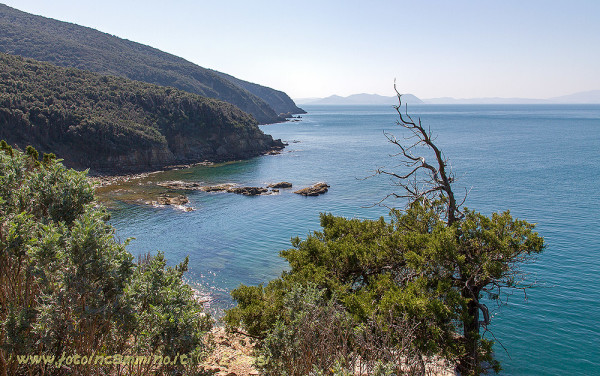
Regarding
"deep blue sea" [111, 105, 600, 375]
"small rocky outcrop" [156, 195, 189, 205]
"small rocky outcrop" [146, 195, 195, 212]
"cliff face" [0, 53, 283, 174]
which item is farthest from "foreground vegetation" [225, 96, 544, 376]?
"cliff face" [0, 53, 283, 174]

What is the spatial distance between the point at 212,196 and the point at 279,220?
14.0 m

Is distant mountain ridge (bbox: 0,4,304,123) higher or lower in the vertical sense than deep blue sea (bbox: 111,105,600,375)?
higher

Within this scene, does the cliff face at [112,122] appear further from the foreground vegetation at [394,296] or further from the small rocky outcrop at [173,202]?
the foreground vegetation at [394,296]

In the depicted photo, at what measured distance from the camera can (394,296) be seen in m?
10.0

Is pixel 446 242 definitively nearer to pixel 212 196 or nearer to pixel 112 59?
pixel 212 196

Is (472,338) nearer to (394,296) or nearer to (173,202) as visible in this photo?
(394,296)

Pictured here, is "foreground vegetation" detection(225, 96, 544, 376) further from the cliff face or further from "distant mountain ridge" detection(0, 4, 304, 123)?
"distant mountain ridge" detection(0, 4, 304, 123)

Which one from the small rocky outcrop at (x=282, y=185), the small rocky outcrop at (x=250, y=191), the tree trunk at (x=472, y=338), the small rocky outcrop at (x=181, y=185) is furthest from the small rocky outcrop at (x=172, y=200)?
the tree trunk at (x=472, y=338)

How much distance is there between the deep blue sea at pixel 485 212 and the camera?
18.7 meters

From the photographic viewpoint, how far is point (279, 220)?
129ft

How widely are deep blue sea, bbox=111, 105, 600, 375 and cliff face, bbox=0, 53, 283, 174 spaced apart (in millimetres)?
7688

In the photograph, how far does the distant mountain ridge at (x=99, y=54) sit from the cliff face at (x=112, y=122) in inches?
1681

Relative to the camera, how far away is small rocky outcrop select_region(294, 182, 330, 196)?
4944cm

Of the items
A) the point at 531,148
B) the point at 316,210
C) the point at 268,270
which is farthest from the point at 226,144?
the point at 531,148
